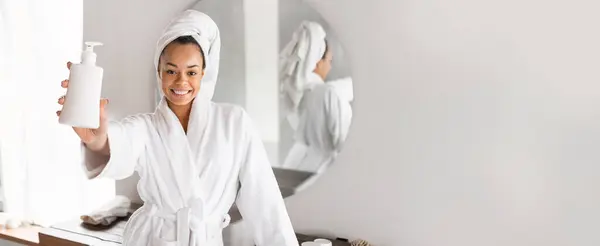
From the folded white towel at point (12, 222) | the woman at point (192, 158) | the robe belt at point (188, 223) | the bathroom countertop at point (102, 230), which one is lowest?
the folded white towel at point (12, 222)

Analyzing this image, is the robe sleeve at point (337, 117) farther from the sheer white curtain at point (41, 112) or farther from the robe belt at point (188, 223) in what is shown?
the sheer white curtain at point (41, 112)

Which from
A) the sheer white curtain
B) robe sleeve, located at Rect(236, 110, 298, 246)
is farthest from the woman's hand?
the sheer white curtain

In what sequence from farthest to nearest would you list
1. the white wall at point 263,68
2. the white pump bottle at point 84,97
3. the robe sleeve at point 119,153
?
the white wall at point 263,68 → the robe sleeve at point 119,153 → the white pump bottle at point 84,97

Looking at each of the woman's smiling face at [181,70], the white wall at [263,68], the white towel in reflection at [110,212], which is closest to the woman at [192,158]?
the woman's smiling face at [181,70]

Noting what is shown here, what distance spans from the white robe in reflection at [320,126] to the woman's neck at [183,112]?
62 centimetres

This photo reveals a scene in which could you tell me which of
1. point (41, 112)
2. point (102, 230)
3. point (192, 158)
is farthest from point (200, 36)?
point (41, 112)

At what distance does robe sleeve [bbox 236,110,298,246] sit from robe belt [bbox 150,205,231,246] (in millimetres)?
81

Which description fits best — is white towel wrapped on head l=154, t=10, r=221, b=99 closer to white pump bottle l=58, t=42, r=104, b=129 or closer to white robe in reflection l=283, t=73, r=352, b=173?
white pump bottle l=58, t=42, r=104, b=129

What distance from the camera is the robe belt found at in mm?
1188

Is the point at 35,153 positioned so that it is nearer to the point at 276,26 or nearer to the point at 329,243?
the point at 276,26

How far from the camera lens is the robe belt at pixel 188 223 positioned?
119cm

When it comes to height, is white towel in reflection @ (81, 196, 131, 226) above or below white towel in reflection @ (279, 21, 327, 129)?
below

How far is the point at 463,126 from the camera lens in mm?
1574

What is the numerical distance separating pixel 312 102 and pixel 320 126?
0.25ft
